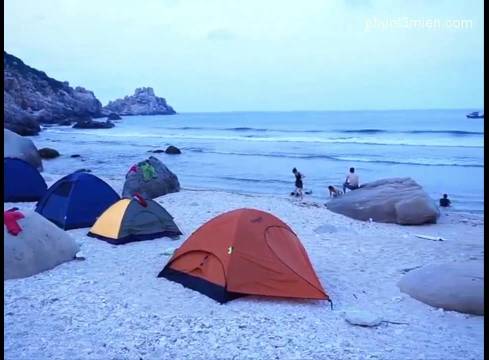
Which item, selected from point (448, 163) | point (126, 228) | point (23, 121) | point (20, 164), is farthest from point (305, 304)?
point (23, 121)

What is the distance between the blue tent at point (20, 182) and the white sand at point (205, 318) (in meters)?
5.46

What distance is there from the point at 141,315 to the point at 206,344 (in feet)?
3.58

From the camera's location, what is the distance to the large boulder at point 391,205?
12531 millimetres

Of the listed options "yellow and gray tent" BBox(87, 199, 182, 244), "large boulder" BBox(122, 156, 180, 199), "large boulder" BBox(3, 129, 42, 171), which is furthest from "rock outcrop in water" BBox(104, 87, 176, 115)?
"yellow and gray tent" BBox(87, 199, 182, 244)

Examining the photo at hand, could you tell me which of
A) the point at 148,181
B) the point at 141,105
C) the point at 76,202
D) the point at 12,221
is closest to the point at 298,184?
the point at 148,181

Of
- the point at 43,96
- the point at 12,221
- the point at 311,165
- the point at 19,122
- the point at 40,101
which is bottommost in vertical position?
the point at 311,165

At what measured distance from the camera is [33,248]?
7309 mm

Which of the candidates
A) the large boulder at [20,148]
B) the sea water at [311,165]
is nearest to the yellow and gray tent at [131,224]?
the sea water at [311,165]

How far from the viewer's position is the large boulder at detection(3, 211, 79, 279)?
277 inches

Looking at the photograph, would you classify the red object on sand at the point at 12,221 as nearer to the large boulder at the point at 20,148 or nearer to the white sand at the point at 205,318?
the white sand at the point at 205,318

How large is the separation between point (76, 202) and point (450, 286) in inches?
295

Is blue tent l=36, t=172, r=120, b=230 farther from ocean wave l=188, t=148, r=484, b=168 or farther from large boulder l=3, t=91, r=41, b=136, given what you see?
large boulder l=3, t=91, r=41, b=136

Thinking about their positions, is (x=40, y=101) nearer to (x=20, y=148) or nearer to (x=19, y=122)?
(x=19, y=122)

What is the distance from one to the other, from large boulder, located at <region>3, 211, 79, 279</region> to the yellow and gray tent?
1.40 meters
